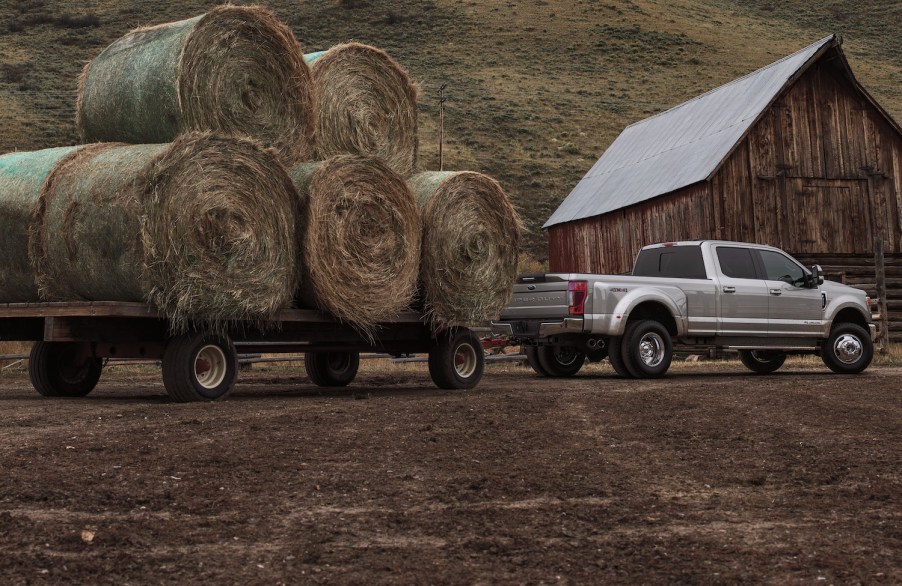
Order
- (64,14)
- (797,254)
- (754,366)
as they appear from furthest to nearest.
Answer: (64,14)
(797,254)
(754,366)

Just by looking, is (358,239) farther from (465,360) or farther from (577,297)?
(577,297)

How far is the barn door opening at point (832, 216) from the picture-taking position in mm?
25484

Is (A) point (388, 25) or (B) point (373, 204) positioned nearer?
(B) point (373, 204)

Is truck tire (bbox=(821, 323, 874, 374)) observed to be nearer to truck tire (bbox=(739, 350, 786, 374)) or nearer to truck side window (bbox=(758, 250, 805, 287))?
truck side window (bbox=(758, 250, 805, 287))

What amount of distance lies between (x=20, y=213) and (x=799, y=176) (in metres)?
18.7

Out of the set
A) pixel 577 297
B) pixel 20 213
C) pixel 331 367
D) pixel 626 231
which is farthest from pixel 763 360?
pixel 20 213

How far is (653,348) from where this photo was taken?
51.4 ft

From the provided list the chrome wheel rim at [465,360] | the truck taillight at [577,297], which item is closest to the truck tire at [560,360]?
the truck taillight at [577,297]

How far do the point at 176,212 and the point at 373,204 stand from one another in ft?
7.53

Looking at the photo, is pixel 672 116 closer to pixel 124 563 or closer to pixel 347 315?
pixel 347 315

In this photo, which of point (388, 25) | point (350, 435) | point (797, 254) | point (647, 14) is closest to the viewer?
point (350, 435)

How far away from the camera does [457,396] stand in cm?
1215

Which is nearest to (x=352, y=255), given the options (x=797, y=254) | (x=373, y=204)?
(x=373, y=204)

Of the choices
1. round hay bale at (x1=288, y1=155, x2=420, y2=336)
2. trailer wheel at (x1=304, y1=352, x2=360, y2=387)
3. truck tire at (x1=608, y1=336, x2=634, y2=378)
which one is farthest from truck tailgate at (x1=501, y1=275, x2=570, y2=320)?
round hay bale at (x1=288, y1=155, x2=420, y2=336)
